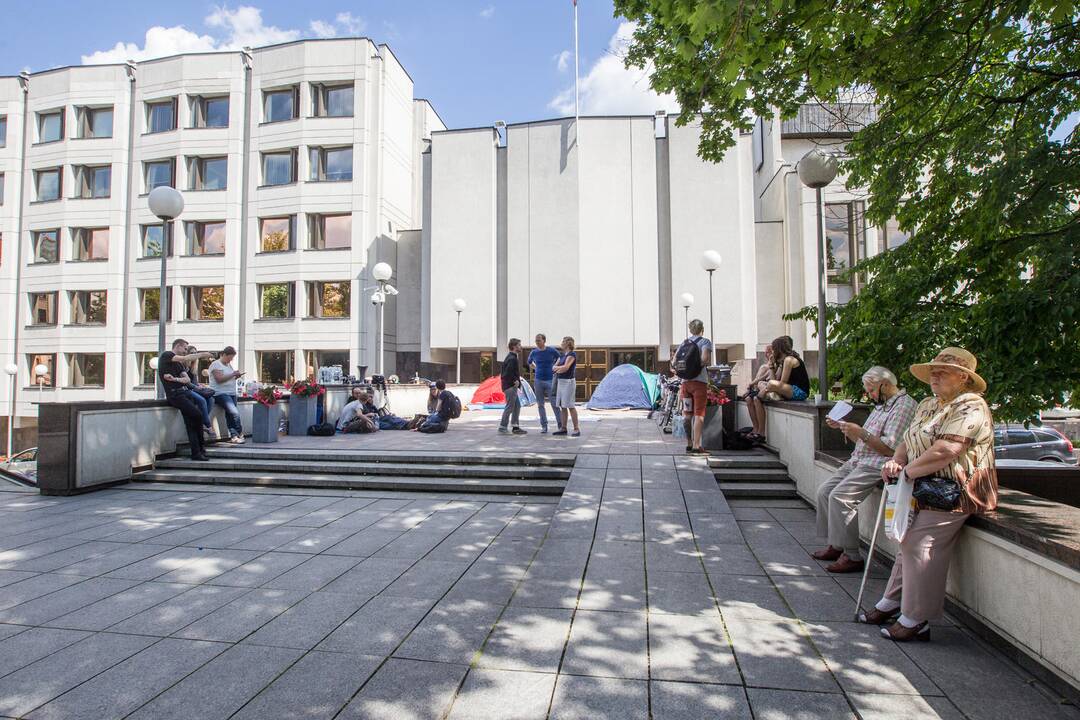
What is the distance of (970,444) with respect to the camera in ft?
11.2

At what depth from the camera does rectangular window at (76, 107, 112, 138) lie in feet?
105

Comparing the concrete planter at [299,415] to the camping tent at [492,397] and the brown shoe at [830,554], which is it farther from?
the brown shoe at [830,554]

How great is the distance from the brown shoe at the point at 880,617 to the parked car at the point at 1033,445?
14.1 meters

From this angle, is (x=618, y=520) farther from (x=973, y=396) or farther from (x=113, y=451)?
(x=113, y=451)

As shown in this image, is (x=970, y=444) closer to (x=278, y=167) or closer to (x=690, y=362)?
(x=690, y=362)

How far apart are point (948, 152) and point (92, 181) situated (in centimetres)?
3951

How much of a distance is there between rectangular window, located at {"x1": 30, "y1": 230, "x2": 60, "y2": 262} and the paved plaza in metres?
33.8

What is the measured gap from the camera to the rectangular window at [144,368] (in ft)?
101

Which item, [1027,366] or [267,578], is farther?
[1027,366]

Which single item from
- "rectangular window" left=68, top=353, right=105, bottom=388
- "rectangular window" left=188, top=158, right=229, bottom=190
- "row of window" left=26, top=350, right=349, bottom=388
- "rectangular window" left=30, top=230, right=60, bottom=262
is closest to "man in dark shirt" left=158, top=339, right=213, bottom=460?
"row of window" left=26, top=350, right=349, bottom=388

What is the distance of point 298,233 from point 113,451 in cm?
2304

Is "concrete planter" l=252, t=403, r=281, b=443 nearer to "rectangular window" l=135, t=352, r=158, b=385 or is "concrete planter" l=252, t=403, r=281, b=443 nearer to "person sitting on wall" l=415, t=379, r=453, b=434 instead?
"person sitting on wall" l=415, t=379, r=453, b=434

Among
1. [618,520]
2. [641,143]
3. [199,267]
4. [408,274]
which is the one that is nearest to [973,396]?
[618,520]

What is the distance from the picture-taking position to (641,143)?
27781 millimetres
